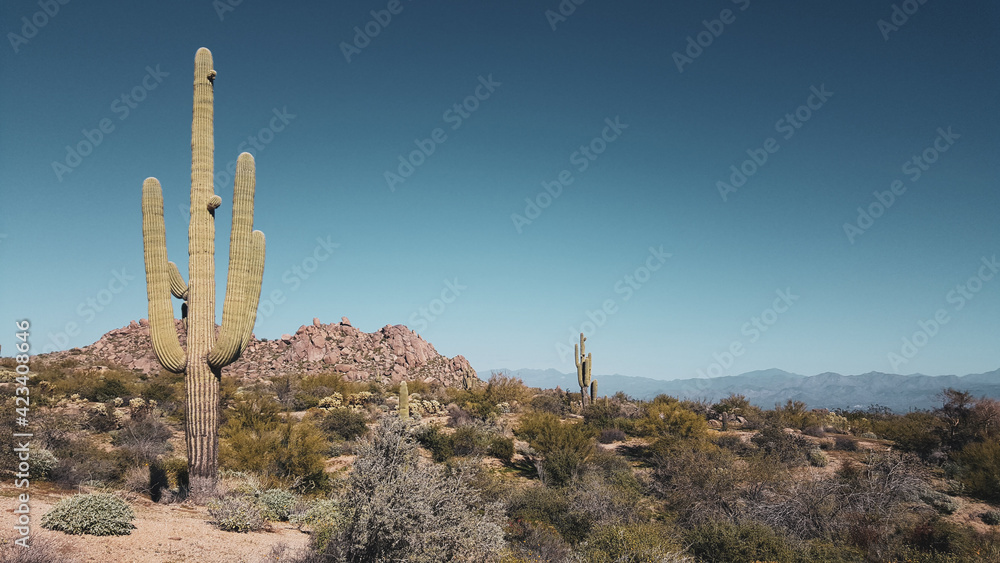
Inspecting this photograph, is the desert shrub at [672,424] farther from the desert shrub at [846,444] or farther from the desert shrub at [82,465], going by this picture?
the desert shrub at [82,465]

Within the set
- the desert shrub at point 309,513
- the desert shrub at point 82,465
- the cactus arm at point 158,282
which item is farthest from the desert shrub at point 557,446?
the desert shrub at point 82,465

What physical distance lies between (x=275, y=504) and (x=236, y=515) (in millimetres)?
1726

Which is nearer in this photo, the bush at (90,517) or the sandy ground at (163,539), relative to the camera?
the sandy ground at (163,539)

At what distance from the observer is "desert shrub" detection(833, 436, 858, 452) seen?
19.5 metres

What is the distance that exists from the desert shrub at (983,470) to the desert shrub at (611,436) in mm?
11171

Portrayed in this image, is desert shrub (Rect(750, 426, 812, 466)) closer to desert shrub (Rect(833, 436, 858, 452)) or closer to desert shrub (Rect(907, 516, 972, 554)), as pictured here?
desert shrub (Rect(833, 436, 858, 452))

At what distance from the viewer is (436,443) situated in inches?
668

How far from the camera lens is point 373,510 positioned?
603cm

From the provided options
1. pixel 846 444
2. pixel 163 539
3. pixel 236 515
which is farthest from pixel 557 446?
pixel 846 444

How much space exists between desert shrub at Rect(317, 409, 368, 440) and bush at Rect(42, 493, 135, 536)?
475 inches

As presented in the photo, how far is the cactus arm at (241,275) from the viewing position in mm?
10234

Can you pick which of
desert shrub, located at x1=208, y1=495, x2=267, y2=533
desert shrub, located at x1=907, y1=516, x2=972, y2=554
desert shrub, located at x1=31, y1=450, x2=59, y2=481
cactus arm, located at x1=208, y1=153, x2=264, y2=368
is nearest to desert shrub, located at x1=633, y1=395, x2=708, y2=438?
desert shrub, located at x1=907, y1=516, x2=972, y2=554

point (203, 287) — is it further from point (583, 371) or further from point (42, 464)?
point (583, 371)

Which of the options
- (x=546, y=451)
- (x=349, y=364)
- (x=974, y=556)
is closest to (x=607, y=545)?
(x=974, y=556)
